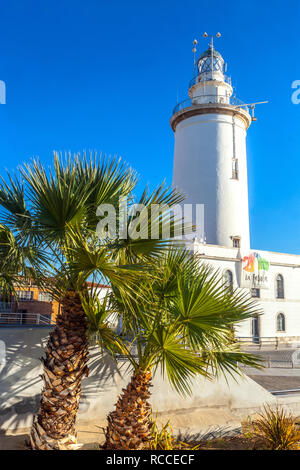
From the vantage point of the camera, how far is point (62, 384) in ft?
16.7

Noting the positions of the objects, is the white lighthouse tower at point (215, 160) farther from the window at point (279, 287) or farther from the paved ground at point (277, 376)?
the paved ground at point (277, 376)

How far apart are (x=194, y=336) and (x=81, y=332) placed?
1.63m

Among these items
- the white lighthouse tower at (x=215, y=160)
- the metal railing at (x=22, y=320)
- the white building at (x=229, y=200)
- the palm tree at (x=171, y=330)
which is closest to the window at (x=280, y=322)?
the white building at (x=229, y=200)

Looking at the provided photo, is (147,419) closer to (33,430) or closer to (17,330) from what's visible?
(33,430)

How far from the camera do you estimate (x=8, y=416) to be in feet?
20.4

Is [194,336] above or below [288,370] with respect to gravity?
above

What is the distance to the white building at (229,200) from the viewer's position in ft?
85.9

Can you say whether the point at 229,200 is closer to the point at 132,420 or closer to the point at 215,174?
the point at 215,174

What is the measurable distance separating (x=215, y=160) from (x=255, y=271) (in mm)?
8930

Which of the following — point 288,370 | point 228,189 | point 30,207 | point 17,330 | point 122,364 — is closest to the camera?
point 30,207

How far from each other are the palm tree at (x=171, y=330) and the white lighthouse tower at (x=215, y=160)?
2142 cm

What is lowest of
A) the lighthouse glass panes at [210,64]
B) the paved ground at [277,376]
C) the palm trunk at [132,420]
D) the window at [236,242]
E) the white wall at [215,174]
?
the paved ground at [277,376]

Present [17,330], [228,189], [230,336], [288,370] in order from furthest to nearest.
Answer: [228,189] < [288,370] < [17,330] < [230,336]

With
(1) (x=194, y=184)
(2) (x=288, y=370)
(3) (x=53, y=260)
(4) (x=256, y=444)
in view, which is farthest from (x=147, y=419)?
(1) (x=194, y=184)
